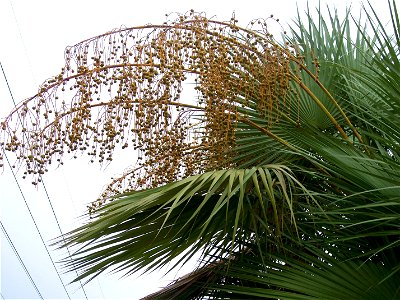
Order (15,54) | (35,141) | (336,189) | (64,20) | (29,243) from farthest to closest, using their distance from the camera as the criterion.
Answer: (29,243)
(15,54)
(64,20)
(336,189)
(35,141)

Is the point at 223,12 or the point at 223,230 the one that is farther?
the point at 223,12

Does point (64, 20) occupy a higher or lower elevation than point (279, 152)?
higher

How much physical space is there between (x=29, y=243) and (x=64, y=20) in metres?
2.17

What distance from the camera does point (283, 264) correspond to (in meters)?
2.68

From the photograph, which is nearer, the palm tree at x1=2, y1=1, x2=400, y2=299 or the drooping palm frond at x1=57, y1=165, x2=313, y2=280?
the palm tree at x1=2, y1=1, x2=400, y2=299

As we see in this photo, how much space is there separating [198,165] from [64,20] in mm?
3626

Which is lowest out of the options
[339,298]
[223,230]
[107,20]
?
[339,298]

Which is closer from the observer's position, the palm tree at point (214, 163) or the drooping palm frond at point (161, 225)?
the palm tree at point (214, 163)

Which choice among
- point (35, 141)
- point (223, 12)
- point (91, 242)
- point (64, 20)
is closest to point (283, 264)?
point (91, 242)

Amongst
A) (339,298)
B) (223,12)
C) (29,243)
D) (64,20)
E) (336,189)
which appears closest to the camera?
(339,298)

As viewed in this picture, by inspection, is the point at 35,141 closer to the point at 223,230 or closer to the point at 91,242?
the point at 91,242

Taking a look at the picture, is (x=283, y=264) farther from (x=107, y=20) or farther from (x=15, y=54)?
(x=15, y=54)

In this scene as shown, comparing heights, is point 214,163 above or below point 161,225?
above

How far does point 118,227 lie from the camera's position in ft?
8.59
